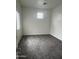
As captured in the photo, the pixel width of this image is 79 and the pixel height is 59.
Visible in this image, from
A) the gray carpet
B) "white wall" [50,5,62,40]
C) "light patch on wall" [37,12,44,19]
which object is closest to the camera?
the gray carpet

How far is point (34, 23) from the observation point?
290 inches

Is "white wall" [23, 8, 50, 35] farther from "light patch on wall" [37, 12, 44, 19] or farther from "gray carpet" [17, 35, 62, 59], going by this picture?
"gray carpet" [17, 35, 62, 59]

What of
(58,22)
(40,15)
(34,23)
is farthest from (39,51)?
(40,15)

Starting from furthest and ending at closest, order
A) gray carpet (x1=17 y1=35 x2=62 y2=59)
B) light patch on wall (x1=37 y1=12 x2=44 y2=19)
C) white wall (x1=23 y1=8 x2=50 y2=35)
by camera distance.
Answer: light patch on wall (x1=37 y1=12 x2=44 y2=19)
white wall (x1=23 y1=8 x2=50 y2=35)
gray carpet (x1=17 y1=35 x2=62 y2=59)

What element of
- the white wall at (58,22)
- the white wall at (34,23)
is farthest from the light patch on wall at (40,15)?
the white wall at (58,22)

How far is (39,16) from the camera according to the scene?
24.4ft

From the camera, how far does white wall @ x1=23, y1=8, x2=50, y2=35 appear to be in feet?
23.4

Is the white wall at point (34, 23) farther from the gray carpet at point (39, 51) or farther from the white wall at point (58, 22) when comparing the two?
the gray carpet at point (39, 51)

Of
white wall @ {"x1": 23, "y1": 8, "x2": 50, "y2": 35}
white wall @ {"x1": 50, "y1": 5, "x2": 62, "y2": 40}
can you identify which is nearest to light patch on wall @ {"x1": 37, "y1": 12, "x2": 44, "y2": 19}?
white wall @ {"x1": 23, "y1": 8, "x2": 50, "y2": 35}

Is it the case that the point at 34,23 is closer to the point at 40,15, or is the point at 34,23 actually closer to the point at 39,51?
the point at 40,15

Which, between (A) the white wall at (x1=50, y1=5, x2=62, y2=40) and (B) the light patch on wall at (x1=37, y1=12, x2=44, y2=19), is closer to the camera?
(A) the white wall at (x1=50, y1=5, x2=62, y2=40)

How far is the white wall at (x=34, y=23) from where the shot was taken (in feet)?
23.4
